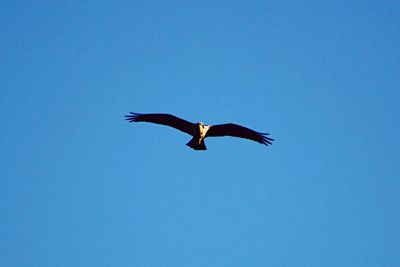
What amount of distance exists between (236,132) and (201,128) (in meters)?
1.66

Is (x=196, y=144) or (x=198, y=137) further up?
(x=198, y=137)

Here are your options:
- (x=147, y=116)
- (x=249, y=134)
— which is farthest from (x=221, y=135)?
(x=147, y=116)

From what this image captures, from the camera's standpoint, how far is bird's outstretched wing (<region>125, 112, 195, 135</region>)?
23.8m

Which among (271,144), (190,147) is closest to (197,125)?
(190,147)

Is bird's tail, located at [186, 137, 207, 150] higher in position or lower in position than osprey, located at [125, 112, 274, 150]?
lower

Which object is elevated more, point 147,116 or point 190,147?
point 147,116

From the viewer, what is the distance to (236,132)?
24.2m

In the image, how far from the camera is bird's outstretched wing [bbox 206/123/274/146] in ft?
77.9

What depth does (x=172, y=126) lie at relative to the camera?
2425 cm

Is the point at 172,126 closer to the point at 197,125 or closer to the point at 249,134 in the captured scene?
the point at 197,125

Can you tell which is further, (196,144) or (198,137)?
(198,137)

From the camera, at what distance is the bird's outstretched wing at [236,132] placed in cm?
2373

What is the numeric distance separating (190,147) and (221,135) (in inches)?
71.4

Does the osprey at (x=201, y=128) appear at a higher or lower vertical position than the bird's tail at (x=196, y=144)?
higher
